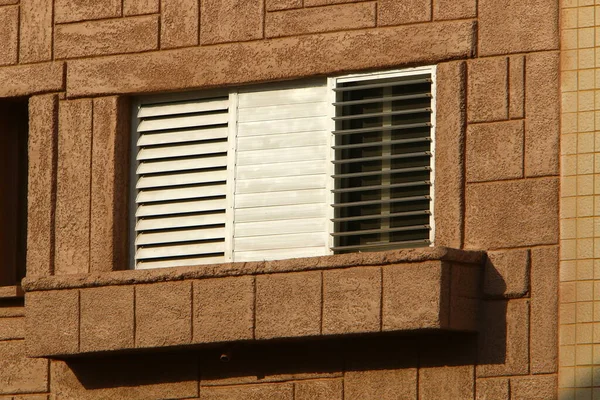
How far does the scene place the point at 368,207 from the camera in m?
14.4

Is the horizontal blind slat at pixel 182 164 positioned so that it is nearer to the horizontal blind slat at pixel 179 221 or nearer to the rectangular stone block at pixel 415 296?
the horizontal blind slat at pixel 179 221

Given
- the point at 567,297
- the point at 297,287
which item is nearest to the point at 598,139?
the point at 567,297

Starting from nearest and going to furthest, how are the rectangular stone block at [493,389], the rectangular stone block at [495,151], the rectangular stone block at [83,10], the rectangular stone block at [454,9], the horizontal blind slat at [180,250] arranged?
the rectangular stone block at [493,389], the rectangular stone block at [495,151], the rectangular stone block at [454,9], the horizontal blind slat at [180,250], the rectangular stone block at [83,10]

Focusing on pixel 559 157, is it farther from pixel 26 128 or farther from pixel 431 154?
pixel 26 128

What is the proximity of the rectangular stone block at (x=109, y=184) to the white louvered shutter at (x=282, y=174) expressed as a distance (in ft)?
3.35

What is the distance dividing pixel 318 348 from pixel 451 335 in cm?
110

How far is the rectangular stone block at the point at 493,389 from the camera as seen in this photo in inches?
528

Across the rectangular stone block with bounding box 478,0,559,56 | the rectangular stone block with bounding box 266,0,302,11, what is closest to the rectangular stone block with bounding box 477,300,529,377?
the rectangular stone block with bounding box 478,0,559,56

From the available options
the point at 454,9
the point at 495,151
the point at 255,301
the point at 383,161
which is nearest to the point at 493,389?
the point at 495,151

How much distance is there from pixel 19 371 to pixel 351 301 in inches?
128

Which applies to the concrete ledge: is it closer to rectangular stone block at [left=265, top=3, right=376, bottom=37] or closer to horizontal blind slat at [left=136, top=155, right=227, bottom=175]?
horizontal blind slat at [left=136, top=155, right=227, bottom=175]

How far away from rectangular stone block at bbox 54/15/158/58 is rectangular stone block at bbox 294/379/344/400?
319 centimetres

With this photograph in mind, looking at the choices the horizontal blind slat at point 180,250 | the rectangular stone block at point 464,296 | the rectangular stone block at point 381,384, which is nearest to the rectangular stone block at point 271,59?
the horizontal blind slat at point 180,250

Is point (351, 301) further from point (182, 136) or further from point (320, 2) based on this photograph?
point (320, 2)
